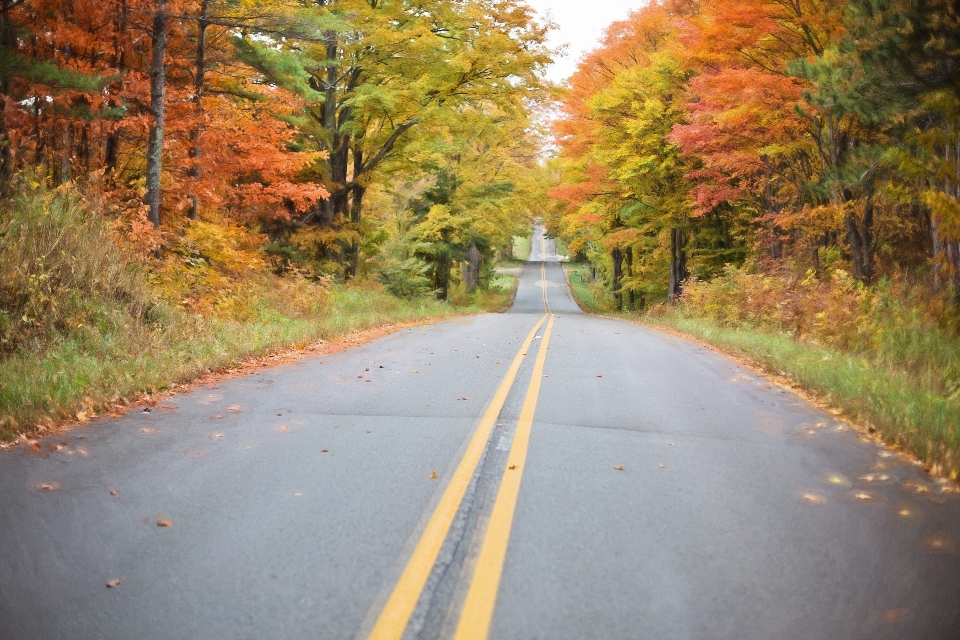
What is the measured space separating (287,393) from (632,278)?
1118 inches

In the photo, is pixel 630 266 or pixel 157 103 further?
pixel 630 266

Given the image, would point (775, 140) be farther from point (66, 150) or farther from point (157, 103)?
point (66, 150)

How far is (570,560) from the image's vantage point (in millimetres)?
3596

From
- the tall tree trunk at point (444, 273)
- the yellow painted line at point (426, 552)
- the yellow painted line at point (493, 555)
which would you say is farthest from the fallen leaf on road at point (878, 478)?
the tall tree trunk at point (444, 273)

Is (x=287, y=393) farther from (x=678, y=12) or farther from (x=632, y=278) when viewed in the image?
(x=632, y=278)

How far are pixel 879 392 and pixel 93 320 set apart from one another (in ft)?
31.7

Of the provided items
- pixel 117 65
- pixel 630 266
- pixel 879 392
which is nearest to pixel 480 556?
pixel 879 392

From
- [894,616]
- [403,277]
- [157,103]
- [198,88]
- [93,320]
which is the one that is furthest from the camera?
[403,277]

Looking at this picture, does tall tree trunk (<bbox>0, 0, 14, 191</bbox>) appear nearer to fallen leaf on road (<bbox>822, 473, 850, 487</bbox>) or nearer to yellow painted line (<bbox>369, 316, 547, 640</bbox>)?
yellow painted line (<bbox>369, 316, 547, 640</bbox>)

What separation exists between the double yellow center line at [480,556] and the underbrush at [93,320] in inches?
150

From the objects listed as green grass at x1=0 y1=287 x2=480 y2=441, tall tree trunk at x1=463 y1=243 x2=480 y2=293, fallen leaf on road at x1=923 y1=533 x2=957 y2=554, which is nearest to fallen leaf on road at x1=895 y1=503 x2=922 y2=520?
fallen leaf on road at x1=923 y1=533 x2=957 y2=554

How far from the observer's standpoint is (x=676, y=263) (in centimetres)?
2762

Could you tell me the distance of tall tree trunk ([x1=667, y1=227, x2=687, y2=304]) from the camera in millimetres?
27203

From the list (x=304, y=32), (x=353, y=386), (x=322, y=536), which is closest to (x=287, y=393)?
(x=353, y=386)
